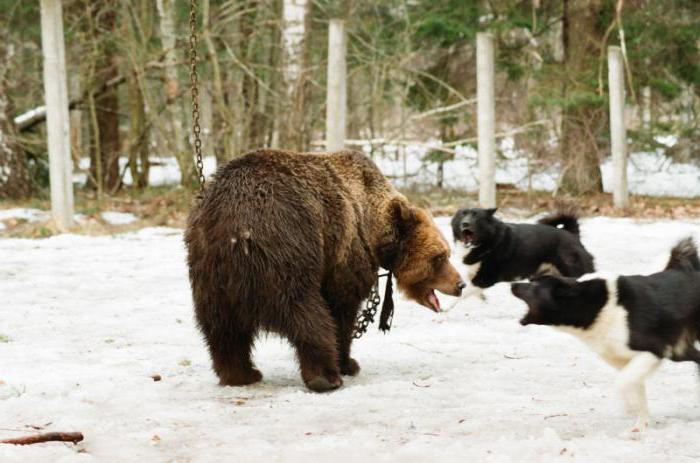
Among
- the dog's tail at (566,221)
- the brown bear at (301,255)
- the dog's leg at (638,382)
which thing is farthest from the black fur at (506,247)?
the dog's leg at (638,382)

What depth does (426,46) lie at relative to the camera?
690 inches

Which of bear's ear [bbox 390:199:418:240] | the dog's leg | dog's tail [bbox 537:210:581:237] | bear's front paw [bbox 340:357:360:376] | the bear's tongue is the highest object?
bear's ear [bbox 390:199:418:240]

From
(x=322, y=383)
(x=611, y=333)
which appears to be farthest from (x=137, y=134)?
(x=611, y=333)

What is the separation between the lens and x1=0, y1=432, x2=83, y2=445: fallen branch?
12.7 ft

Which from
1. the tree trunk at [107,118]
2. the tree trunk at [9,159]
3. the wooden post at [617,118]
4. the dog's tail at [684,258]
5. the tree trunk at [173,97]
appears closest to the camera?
the dog's tail at [684,258]

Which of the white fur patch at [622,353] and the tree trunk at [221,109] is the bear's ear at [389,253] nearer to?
the white fur patch at [622,353]

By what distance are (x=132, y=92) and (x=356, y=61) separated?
4.65 meters

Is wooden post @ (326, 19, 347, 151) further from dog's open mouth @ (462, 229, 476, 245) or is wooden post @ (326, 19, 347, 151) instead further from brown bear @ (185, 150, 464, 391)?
brown bear @ (185, 150, 464, 391)

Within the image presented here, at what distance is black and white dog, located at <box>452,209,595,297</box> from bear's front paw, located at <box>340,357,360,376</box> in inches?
105

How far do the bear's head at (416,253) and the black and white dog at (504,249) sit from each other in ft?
8.28

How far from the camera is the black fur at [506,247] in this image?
811 cm

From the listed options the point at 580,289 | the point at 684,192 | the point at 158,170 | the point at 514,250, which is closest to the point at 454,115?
the point at 684,192

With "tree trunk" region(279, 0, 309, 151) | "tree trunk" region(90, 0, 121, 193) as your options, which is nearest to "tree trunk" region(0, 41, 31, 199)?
"tree trunk" region(90, 0, 121, 193)

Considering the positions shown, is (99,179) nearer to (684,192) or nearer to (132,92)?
(132,92)
